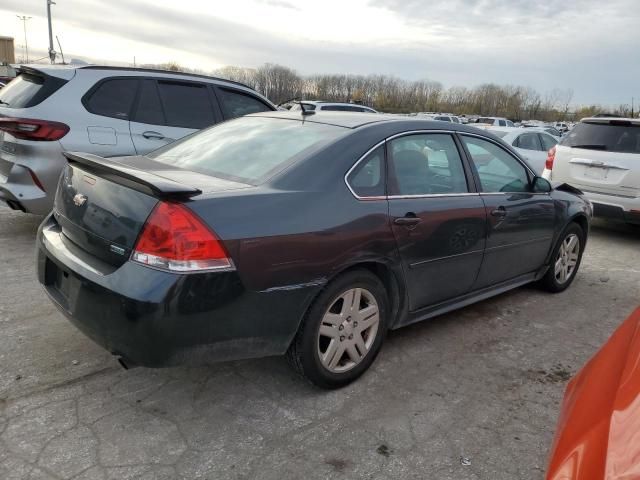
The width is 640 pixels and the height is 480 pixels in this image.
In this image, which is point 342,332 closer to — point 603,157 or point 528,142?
point 603,157

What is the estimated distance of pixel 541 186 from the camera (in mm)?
4426

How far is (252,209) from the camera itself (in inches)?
98.6

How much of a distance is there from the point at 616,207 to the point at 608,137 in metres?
1.03

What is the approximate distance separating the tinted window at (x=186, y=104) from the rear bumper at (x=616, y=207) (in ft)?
17.1

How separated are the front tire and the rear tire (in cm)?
240

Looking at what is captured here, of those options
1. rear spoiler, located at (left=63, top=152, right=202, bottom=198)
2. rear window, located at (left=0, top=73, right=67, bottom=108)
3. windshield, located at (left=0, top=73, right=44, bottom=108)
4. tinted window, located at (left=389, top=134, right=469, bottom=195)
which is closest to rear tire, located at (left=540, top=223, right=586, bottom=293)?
tinted window, located at (left=389, top=134, right=469, bottom=195)

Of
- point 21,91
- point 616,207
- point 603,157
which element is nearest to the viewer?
point 21,91

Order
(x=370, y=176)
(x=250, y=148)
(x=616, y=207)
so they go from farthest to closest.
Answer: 1. (x=616, y=207)
2. (x=250, y=148)
3. (x=370, y=176)

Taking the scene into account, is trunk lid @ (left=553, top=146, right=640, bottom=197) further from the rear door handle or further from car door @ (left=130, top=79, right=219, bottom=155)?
the rear door handle

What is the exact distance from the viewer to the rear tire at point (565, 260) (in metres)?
4.81

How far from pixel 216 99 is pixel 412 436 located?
4.81 m

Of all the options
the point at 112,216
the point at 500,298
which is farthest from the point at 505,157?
the point at 112,216

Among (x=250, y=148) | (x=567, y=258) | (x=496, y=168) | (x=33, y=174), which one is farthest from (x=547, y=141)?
(x=33, y=174)

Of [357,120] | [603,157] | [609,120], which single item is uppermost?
[609,120]
